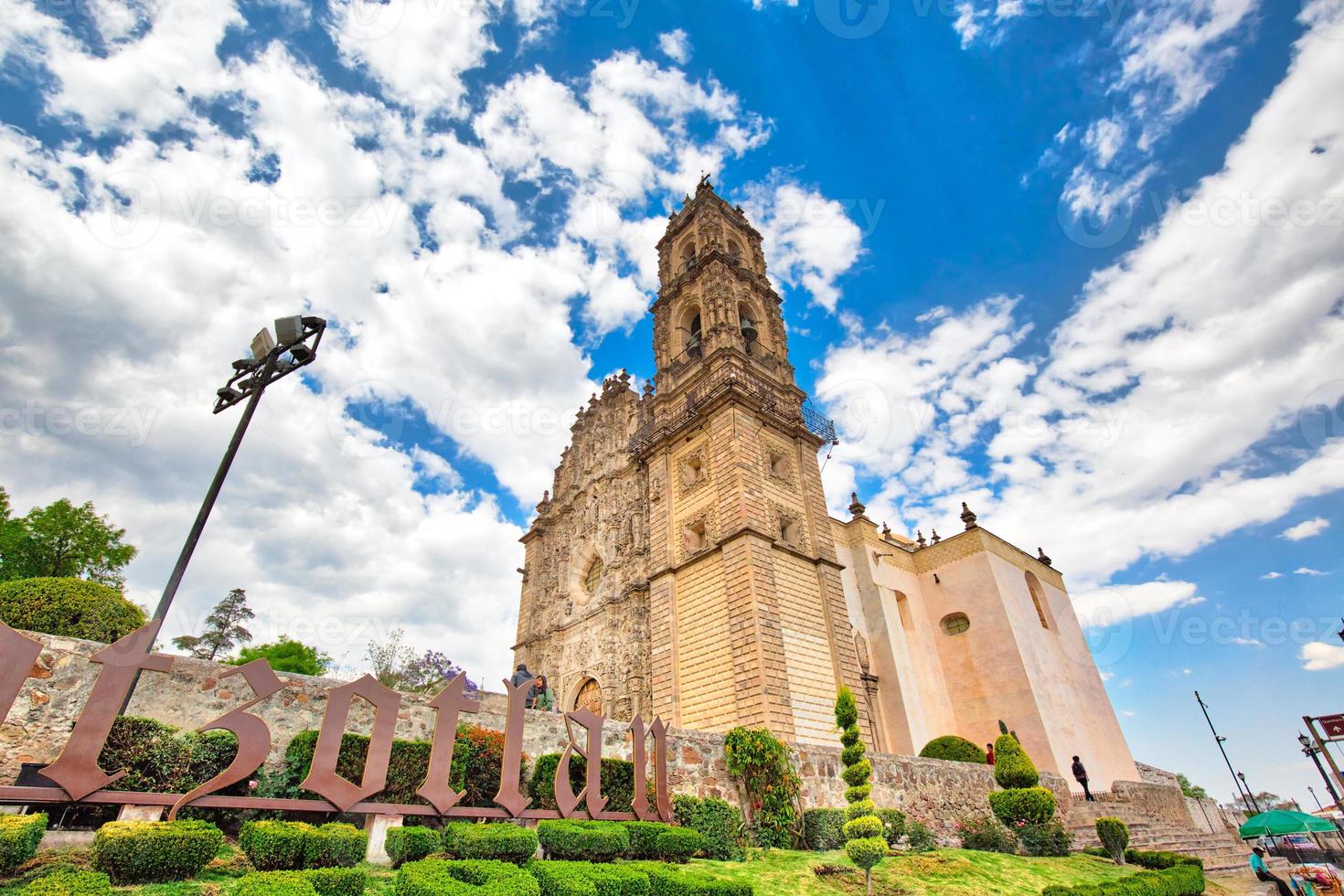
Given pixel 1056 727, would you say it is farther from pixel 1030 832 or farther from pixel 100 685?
pixel 100 685

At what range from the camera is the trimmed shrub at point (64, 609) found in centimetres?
852

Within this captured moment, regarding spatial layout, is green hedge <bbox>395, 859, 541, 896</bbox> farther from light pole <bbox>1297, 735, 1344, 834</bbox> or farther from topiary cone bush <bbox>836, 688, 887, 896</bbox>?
light pole <bbox>1297, 735, 1344, 834</bbox>

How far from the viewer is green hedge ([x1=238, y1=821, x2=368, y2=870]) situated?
5.77m

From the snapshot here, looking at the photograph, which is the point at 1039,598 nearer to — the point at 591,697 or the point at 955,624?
the point at 955,624

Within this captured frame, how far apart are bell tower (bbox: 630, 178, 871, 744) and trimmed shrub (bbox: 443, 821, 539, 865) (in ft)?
29.3

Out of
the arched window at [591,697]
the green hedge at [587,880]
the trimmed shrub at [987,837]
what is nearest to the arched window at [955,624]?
the trimmed shrub at [987,837]

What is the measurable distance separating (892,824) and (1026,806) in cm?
347

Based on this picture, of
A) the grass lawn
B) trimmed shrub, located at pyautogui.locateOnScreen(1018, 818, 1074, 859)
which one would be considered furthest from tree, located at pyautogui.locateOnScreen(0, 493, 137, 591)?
trimmed shrub, located at pyautogui.locateOnScreen(1018, 818, 1074, 859)

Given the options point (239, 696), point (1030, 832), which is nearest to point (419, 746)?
point (239, 696)

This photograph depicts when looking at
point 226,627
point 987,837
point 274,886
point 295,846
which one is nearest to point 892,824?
point 987,837

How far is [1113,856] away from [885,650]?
9.17 metres

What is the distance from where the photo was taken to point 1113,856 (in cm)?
1348

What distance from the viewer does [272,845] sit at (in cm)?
579

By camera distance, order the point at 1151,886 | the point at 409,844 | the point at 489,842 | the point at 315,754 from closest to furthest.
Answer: the point at 409,844
the point at 489,842
the point at 315,754
the point at 1151,886
